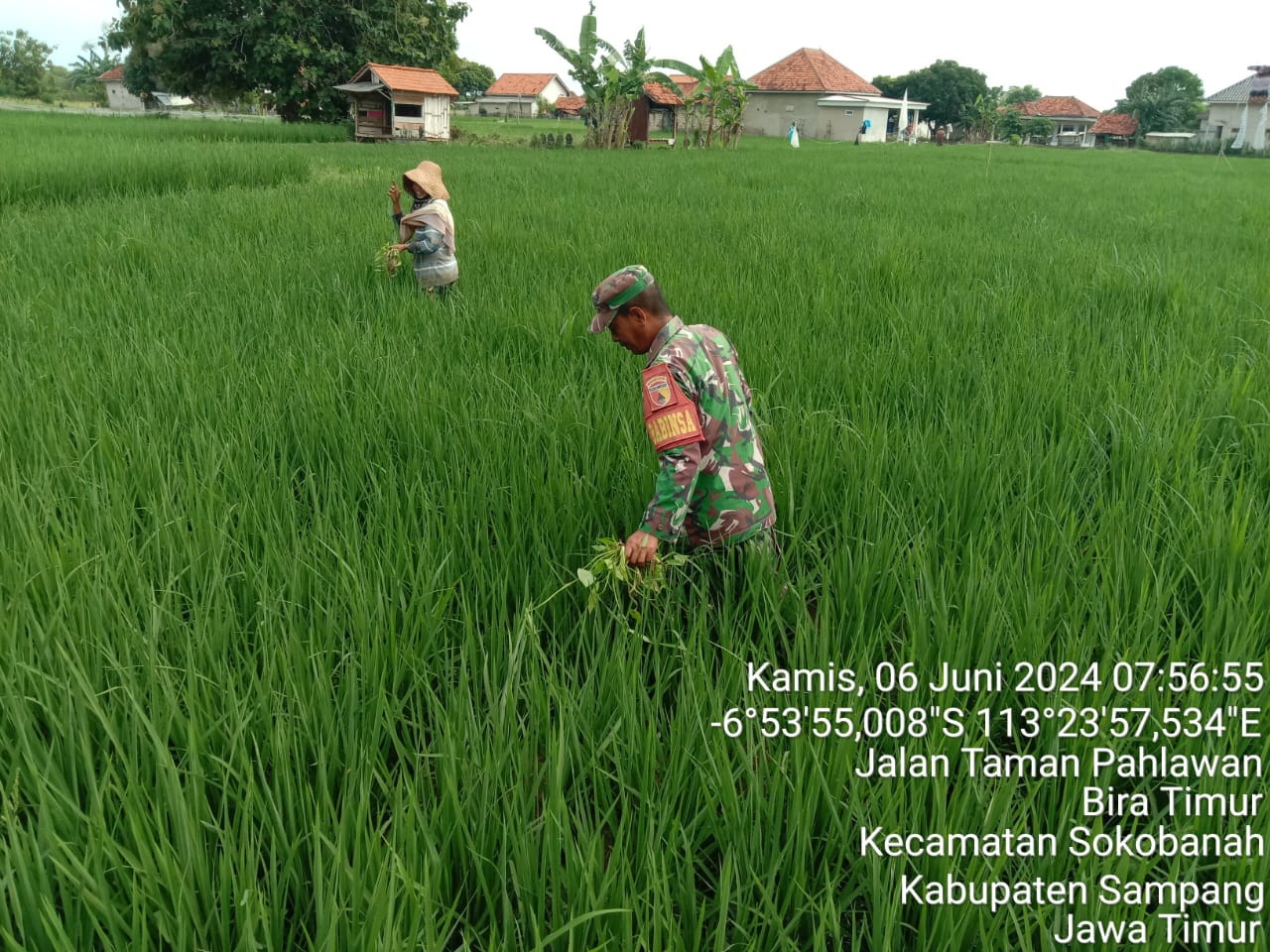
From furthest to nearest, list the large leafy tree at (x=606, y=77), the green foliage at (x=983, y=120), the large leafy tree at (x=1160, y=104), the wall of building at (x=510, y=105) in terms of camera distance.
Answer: the wall of building at (x=510, y=105) < the large leafy tree at (x=1160, y=104) < the green foliage at (x=983, y=120) < the large leafy tree at (x=606, y=77)

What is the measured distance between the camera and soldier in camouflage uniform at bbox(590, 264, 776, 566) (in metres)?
1.31

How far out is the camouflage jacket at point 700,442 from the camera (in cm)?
131

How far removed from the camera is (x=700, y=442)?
1383 mm

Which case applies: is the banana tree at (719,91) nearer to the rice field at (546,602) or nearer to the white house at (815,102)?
the white house at (815,102)

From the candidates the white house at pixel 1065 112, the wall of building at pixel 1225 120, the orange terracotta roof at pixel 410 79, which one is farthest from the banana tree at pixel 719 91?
the white house at pixel 1065 112

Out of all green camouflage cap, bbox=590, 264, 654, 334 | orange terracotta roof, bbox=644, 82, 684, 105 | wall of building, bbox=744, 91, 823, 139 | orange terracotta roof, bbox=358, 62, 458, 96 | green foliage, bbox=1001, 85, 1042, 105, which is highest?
green foliage, bbox=1001, 85, 1042, 105

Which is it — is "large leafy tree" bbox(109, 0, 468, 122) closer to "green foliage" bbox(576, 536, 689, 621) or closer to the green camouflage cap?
the green camouflage cap

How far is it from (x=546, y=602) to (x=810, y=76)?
39.8m

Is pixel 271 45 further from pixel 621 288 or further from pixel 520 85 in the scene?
pixel 520 85

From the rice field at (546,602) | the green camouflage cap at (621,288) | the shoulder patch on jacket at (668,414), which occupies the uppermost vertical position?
the green camouflage cap at (621,288)

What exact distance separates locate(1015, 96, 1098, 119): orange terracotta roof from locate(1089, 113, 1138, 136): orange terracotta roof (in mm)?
7082

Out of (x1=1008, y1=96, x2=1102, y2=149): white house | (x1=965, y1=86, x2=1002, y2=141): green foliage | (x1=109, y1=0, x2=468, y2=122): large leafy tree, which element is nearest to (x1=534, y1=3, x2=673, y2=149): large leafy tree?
(x1=109, y1=0, x2=468, y2=122): large leafy tree

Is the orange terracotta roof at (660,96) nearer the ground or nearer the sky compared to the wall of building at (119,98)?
nearer the ground

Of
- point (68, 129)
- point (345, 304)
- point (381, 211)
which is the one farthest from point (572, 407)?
point (68, 129)
